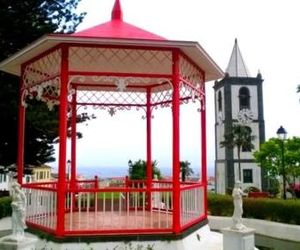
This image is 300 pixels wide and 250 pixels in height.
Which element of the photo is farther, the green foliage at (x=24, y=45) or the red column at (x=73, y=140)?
the green foliage at (x=24, y=45)

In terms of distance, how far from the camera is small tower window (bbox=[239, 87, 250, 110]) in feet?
182

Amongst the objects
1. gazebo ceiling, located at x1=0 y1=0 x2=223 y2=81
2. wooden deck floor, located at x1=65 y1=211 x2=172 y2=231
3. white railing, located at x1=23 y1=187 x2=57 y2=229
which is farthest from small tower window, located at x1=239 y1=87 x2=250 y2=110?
white railing, located at x1=23 y1=187 x2=57 y2=229

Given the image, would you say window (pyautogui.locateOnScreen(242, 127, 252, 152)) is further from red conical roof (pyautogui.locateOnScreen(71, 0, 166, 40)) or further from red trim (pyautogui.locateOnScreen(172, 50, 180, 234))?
red trim (pyautogui.locateOnScreen(172, 50, 180, 234))

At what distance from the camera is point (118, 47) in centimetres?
873

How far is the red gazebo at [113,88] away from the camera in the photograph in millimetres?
8477

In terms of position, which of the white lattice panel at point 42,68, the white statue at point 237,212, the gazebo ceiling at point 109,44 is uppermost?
the gazebo ceiling at point 109,44

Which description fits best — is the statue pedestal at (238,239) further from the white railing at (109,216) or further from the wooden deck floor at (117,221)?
the wooden deck floor at (117,221)

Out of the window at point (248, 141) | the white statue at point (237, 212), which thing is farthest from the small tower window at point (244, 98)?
the white statue at point (237, 212)

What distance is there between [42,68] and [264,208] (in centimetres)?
1028

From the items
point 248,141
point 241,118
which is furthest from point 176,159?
point 241,118

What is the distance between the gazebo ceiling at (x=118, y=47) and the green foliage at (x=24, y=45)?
552 centimetres

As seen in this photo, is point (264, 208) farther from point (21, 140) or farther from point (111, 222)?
point (21, 140)

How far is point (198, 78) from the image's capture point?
10.8 m

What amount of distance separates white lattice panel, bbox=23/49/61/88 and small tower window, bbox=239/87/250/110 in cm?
4691
